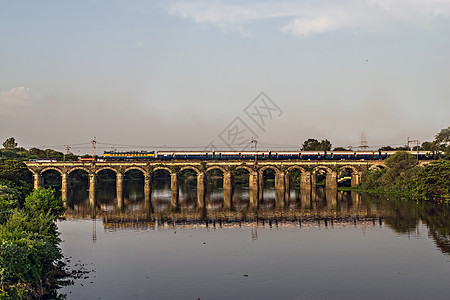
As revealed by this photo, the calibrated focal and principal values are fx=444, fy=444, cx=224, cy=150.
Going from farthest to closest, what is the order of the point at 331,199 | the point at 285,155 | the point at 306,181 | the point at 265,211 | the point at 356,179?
the point at 285,155, the point at 306,181, the point at 356,179, the point at 331,199, the point at 265,211

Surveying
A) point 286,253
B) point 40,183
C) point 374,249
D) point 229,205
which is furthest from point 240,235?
point 40,183

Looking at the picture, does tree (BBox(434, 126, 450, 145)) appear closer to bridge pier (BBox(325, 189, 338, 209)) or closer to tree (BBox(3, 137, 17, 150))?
bridge pier (BBox(325, 189, 338, 209))

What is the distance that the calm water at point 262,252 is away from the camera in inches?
1334

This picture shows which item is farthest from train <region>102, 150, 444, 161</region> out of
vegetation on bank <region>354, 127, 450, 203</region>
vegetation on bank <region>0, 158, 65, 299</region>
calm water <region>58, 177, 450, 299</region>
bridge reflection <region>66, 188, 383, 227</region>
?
vegetation on bank <region>0, 158, 65, 299</region>

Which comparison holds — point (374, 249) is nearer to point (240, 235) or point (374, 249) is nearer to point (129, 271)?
point (240, 235)

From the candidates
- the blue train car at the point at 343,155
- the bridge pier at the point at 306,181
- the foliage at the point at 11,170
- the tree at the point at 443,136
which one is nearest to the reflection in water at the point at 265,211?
the foliage at the point at 11,170

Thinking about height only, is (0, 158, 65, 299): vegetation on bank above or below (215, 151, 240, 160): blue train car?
below

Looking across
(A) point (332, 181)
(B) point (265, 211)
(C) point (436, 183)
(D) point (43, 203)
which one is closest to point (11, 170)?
(D) point (43, 203)

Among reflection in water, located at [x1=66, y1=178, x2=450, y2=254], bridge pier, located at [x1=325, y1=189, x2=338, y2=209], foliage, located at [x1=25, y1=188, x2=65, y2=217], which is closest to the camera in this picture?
foliage, located at [x1=25, y1=188, x2=65, y2=217]

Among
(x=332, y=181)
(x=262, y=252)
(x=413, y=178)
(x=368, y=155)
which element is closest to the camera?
(x=262, y=252)

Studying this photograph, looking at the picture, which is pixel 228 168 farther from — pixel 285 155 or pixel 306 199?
pixel 306 199

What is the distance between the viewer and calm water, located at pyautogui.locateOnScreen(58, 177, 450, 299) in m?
33.9

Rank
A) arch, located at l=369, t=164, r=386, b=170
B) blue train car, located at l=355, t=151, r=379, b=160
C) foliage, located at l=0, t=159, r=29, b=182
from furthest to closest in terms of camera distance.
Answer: blue train car, located at l=355, t=151, r=379, b=160 < arch, located at l=369, t=164, r=386, b=170 < foliage, located at l=0, t=159, r=29, b=182

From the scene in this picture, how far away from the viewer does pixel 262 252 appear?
1796 inches
